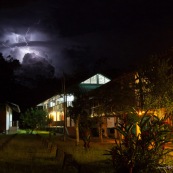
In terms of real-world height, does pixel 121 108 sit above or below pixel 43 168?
above

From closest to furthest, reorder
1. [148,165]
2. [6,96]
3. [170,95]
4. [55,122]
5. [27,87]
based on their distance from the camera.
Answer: [148,165], [170,95], [6,96], [55,122], [27,87]

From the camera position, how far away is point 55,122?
57625 mm

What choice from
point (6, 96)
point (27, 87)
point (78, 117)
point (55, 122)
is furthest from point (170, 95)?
point (27, 87)

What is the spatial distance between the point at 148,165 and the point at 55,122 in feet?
159

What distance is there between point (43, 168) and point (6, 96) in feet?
108

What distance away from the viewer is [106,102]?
73.9ft

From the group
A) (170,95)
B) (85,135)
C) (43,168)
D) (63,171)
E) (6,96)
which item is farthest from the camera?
(6,96)

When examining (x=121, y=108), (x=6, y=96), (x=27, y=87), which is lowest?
(x=121, y=108)

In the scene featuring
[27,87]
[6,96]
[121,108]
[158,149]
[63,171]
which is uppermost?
[27,87]

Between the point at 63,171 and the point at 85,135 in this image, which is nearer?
the point at 63,171

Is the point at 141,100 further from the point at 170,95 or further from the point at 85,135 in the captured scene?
the point at 85,135

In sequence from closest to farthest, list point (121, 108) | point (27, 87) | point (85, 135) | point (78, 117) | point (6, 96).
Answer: point (121, 108), point (85, 135), point (78, 117), point (6, 96), point (27, 87)

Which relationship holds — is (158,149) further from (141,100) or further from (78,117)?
(78,117)

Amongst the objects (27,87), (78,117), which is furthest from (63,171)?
(27,87)
